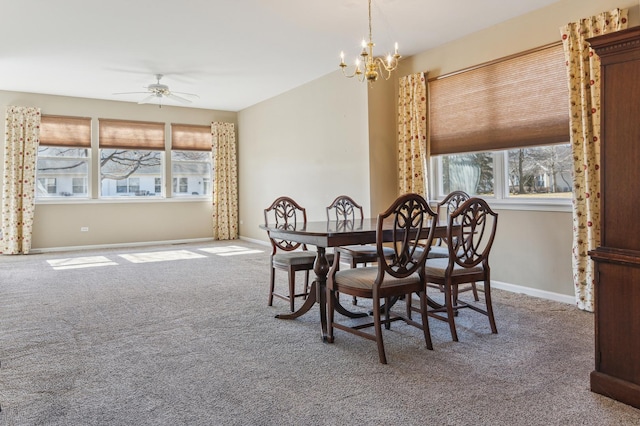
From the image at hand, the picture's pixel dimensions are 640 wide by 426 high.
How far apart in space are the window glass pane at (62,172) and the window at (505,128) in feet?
20.6

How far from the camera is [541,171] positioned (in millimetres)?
4250

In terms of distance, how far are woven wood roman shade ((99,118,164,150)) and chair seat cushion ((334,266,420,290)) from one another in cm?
672

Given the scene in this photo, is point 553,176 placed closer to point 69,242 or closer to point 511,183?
point 511,183

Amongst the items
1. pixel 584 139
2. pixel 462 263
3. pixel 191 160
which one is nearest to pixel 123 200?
pixel 191 160

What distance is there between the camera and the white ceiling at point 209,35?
13.2 feet

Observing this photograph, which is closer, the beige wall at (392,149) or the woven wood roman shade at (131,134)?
the beige wall at (392,149)

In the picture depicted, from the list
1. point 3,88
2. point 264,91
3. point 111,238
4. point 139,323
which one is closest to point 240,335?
point 139,323

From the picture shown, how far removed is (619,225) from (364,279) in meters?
1.36

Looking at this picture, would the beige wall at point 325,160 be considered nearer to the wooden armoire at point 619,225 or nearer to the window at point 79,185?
the window at point 79,185

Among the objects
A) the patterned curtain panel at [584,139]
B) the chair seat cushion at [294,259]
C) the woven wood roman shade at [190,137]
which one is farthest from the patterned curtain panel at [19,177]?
the patterned curtain panel at [584,139]

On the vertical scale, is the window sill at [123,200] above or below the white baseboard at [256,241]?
above

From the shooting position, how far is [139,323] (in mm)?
3404

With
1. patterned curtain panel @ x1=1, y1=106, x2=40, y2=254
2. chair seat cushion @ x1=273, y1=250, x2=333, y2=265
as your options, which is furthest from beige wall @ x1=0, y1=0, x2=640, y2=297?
chair seat cushion @ x1=273, y1=250, x2=333, y2=265

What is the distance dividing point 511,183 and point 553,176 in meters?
0.45
